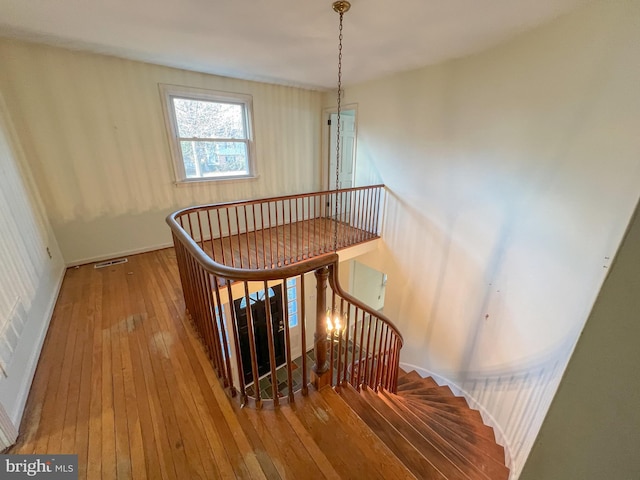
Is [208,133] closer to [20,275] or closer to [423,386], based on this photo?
[20,275]

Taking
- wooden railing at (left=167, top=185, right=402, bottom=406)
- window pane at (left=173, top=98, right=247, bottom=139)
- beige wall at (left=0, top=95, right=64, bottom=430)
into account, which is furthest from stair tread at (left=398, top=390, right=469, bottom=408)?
window pane at (left=173, top=98, right=247, bottom=139)

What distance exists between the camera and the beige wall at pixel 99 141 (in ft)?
9.11

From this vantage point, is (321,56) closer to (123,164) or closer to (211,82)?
(211,82)

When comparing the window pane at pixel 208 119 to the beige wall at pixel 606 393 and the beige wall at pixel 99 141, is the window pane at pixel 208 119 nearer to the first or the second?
the beige wall at pixel 99 141

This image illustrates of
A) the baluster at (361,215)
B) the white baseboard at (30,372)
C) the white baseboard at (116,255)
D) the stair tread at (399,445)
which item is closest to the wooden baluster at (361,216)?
the baluster at (361,215)

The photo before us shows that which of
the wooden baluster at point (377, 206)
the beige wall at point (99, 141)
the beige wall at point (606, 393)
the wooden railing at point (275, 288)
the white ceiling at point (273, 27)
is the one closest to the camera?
the beige wall at point (606, 393)

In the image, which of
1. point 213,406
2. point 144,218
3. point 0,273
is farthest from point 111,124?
point 213,406

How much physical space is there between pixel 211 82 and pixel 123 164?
66.1 inches

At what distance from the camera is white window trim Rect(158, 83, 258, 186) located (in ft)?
11.4

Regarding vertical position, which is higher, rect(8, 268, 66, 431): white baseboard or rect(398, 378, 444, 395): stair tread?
rect(8, 268, 66, 431): white baseboard

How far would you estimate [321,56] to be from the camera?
120 inches

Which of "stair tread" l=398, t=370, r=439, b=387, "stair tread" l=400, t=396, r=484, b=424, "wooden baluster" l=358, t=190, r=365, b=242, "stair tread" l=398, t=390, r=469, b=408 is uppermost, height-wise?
"wooden baluster" l=358, t=190, r=365, b=242

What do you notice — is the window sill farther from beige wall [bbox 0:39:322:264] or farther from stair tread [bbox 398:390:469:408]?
stair tread [bbox 398:390:469:408]

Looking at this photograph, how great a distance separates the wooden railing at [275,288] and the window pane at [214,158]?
639mm
